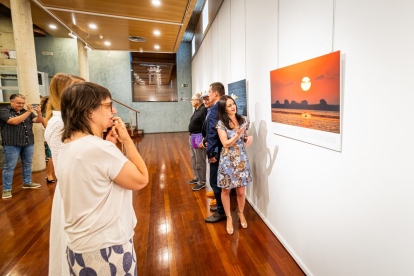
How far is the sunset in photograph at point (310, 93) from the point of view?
1.47m

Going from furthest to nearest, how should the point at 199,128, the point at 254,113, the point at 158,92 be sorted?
1. the point at 158,92
2. the point at 199,128
3. the point at 254,113

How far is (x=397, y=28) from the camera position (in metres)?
1.07

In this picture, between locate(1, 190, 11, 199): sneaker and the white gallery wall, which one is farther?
locate(1, 190, 11, 199): sneaker

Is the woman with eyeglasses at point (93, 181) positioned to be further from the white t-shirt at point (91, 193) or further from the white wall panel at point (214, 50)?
the white wall panel at point (214, 50)

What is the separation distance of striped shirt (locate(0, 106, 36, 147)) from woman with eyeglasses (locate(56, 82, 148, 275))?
12.3 feet

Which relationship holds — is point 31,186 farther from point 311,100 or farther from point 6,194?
point 311,100

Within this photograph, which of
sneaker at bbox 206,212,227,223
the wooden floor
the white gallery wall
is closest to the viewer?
the white gallery wall

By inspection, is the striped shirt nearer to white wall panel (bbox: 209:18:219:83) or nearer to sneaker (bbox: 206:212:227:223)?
sneaker (bbox: 206:212:227:223)

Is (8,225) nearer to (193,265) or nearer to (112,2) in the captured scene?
(193,265)

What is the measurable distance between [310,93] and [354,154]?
0.59 metres

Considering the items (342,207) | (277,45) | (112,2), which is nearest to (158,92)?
(112,2)

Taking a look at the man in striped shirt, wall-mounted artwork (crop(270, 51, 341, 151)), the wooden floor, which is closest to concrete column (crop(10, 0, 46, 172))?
the man in striped shirt

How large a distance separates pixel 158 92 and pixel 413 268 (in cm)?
1612

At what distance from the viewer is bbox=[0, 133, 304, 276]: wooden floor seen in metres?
2.08
